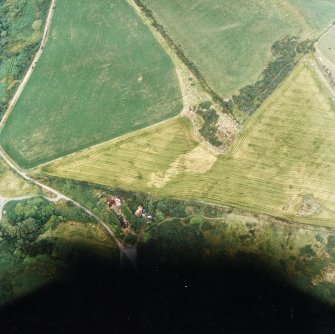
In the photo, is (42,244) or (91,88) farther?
(91,88)

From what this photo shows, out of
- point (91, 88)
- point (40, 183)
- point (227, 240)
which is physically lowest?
point (227, 240)

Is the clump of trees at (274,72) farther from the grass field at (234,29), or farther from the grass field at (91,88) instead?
the grass field at (91,88)

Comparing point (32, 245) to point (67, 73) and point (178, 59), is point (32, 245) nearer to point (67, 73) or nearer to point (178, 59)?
point (67, 73)

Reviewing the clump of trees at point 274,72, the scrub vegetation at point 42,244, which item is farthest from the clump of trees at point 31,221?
the clump of trees at point 274,72

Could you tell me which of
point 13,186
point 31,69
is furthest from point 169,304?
point 31,69

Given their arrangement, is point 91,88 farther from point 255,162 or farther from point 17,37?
point 255,162

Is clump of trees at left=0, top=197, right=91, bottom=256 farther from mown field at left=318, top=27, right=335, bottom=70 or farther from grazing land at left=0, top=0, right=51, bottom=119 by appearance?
mown field at left=318, top=27, right=335, bottom=70

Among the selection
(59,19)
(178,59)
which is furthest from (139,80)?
(59,19)
